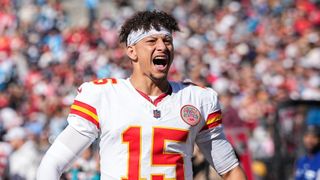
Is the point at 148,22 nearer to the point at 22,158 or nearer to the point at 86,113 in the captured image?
the point at 86,113

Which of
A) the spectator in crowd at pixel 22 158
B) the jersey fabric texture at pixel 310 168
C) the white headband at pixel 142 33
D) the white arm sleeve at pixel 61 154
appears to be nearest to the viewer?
the white arm sleeve at pixel 61 154

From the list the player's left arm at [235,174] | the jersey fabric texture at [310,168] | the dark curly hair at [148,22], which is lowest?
the jersey fabric texture at [310,168]

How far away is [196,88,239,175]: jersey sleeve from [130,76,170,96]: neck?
227mm

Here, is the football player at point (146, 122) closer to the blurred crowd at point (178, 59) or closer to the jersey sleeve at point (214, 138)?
the jersey sleeve at point (214, 138)

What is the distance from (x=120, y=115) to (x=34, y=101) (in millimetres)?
10415

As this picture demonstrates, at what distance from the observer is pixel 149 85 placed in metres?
4.71

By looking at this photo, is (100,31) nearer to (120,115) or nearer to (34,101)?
(34,101)

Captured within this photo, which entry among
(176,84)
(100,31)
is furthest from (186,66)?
(176,84)

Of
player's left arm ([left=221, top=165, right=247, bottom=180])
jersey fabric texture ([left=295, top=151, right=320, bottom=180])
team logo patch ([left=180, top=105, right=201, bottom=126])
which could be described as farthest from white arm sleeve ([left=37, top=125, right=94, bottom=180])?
jersey fabric texture ([left=295, top=151, right=320, bottom=180])

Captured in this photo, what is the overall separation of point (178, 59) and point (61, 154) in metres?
11.8

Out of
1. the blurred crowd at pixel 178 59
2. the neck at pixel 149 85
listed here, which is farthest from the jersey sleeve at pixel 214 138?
the blurred crowd at pixel 178 59

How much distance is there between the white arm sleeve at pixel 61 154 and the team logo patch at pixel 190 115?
1.62ft

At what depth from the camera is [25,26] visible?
18.8 meters

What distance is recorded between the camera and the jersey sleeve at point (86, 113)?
4.46 m
